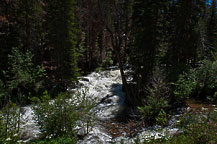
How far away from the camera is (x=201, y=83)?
1010 cm

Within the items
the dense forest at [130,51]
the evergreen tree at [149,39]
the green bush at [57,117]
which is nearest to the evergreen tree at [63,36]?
the dense forest at [130,51]

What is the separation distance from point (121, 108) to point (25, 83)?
7.78m

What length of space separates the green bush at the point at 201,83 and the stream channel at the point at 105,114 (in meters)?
2.13

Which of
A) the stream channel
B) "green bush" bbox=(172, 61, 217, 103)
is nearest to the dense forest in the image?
"green bush" bbox=(172, 61, 217, 103)

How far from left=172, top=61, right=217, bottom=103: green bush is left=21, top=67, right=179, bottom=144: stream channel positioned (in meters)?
2.13

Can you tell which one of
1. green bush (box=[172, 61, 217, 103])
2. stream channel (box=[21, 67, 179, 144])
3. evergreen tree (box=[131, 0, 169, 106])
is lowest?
stream channel (box=[21, 67, 179, 144])

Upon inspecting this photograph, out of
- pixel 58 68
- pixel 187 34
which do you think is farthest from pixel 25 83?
pixel 187 34

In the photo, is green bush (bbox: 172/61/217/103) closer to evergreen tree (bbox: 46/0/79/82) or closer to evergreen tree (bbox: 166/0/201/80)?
evergreen tree (bbox: 166/0/201/80)

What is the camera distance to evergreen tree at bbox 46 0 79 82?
15.4m

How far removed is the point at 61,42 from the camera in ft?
51.4

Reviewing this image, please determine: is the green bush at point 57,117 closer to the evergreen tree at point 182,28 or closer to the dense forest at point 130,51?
the dense forest at point 130,51

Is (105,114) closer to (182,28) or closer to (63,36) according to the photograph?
(63,36)

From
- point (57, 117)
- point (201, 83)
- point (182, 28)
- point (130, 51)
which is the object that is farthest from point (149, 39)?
point (57, 117)

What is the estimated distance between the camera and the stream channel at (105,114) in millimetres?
6297
